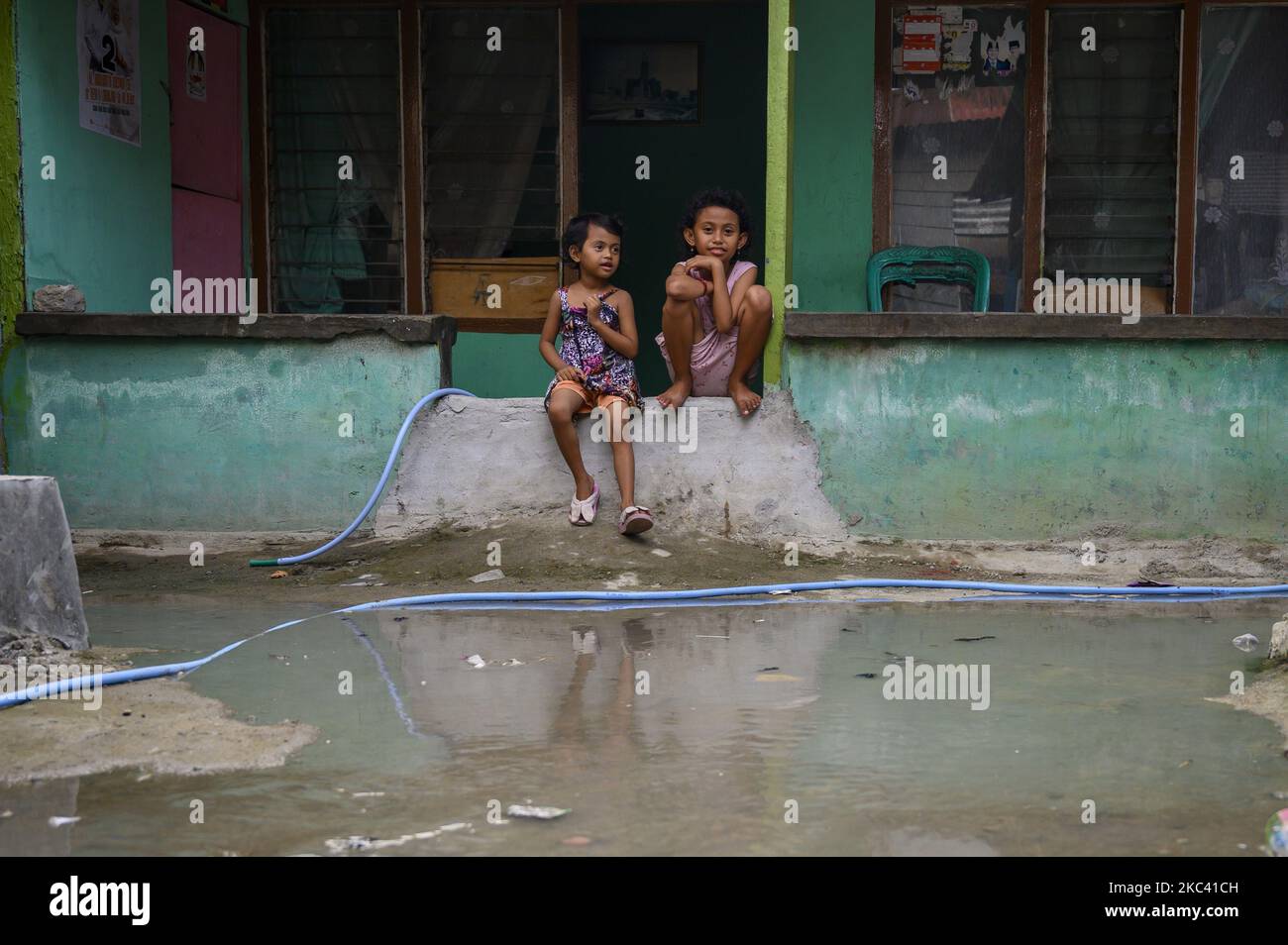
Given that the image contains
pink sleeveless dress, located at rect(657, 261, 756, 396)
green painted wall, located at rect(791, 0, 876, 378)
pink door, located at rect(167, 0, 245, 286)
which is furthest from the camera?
green painted wall, located at rect(791, 0, 876, 378)

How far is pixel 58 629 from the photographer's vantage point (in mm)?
4098

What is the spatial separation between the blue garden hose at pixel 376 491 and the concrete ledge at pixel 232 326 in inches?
9.8

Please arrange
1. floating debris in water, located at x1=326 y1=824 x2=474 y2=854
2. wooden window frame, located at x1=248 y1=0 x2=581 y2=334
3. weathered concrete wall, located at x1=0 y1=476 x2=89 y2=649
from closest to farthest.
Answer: floating debris in water, located at x1=326 y1=824 x2=474 y2=854, weathered concrete wall, located at x1=0 y1=476 x2=89 y2=649, wooden window frame, located at x1=248 y1=0 x2=581 y2=334

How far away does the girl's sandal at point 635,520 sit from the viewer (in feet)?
18.4

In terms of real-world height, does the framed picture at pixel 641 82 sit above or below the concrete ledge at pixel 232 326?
above

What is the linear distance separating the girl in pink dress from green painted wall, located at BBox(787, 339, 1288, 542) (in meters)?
0.25

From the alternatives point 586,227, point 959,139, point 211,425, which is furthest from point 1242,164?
point 211,425

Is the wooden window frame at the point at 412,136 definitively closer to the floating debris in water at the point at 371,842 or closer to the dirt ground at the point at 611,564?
the dirt ground at the point at 611,564

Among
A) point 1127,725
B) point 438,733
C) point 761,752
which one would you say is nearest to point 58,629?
point 438,733

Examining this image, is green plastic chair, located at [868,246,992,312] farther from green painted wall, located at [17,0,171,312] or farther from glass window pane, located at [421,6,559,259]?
green painted wall, located at [17,0,171,312]

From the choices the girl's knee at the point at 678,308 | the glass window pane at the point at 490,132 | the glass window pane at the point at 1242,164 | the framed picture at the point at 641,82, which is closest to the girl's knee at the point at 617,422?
the girl's knee at the point at 678,308

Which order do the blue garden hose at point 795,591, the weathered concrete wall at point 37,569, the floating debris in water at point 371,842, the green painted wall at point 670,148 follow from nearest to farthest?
the floating debris in water at point 371,842 → the weathered concrete wall at point 37,569 → the blue garden hose at point 795,591 → the green painted wall at point 670,148

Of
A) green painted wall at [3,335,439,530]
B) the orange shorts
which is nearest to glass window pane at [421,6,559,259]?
green painted wall at [3,335,439,530]

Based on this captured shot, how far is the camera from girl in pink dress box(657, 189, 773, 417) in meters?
5.86
